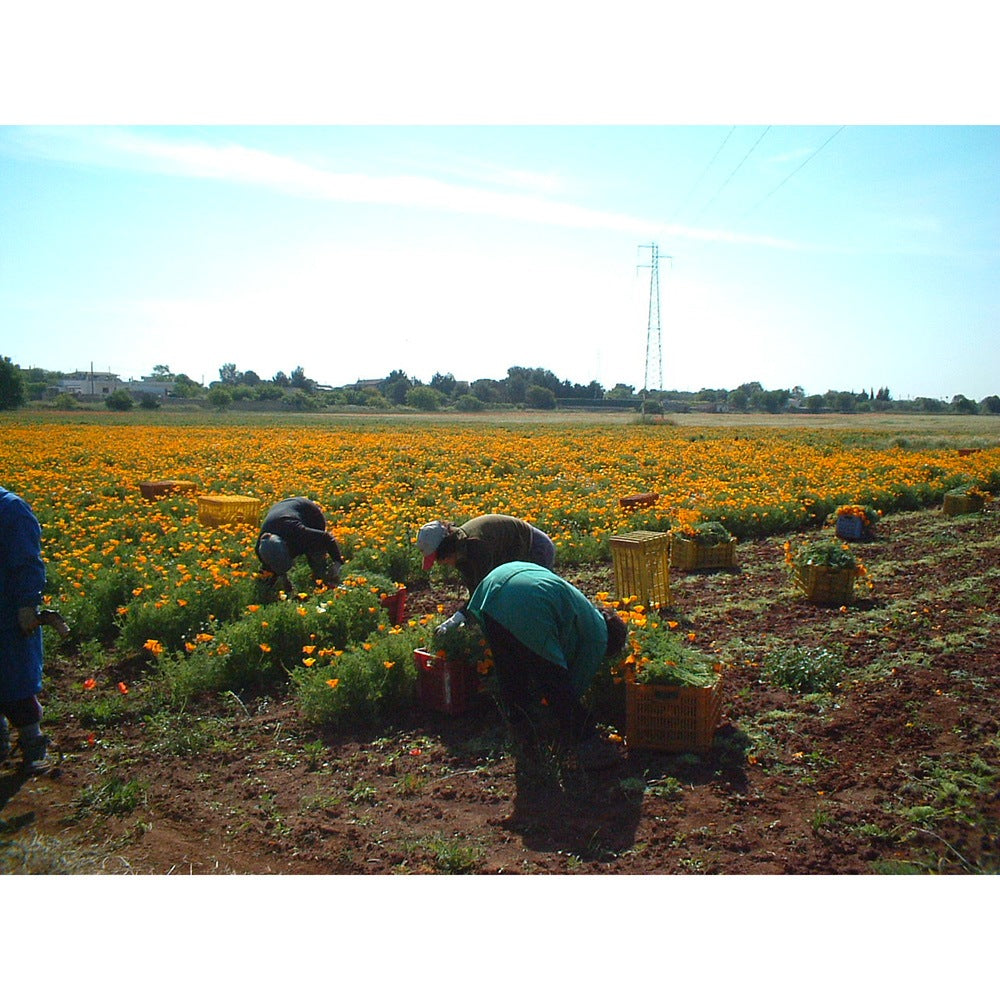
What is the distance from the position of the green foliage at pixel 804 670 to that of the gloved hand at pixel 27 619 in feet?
16.4

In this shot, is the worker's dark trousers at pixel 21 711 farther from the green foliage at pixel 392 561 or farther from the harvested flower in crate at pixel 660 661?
the green foliage at pixel 392 561

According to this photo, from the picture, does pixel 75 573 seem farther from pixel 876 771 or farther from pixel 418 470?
pixel 418 470

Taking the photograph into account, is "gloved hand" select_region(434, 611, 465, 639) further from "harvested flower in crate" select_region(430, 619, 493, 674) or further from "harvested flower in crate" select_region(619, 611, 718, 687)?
"harvested flower in crate" select_region(619, 611, 718, 687)

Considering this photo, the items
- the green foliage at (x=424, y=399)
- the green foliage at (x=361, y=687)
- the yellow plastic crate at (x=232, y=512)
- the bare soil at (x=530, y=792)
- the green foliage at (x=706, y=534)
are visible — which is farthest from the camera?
the green foliage at (x=424, y=399)

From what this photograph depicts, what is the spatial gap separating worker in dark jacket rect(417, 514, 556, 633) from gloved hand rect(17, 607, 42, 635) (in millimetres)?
2450

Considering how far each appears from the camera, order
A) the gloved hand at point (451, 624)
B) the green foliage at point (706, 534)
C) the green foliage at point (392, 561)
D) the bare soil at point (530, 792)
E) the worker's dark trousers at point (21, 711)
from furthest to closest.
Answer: the green foliage at point (706, 534), the green foliage at point (392, 561), the gloved hand at point (451, 624), the worker's dark trousers at point (21, 711), the bare soil at point (530, 792)

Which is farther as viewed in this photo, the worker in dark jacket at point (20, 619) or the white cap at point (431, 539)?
the white cap at point (431, 539)

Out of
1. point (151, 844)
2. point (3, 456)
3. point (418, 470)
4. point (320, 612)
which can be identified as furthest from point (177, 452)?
point (151, 844)

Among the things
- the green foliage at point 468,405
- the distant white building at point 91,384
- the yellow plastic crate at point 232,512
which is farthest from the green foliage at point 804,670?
the green foliage at point 468,405

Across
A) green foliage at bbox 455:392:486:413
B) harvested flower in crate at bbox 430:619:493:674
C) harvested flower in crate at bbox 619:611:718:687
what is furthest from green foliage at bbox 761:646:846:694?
green foliage at bbox 455:392:486:413

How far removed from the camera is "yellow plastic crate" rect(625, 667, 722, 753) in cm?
479

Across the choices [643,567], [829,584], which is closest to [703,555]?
[829,584]

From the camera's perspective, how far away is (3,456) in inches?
860

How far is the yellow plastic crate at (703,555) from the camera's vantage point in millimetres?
10430
